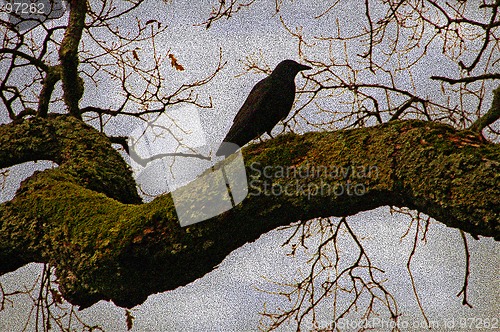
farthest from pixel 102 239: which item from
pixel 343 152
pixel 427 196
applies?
pixel 427 196

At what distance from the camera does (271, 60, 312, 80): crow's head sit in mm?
4418

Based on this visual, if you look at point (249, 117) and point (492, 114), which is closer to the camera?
point (492, 114)

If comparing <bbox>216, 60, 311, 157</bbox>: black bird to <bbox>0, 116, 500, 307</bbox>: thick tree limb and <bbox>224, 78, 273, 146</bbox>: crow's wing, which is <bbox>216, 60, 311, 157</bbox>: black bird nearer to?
<bbox>224, 78, 273, 146</bbox>: crow's wing

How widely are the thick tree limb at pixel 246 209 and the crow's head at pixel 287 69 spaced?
6.63 ft

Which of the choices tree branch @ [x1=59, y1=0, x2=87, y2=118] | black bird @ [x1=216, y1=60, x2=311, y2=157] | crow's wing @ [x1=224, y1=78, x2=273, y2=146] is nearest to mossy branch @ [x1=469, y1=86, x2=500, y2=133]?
black bird @ [x1=216, y1=60, x2=311, y2=157]

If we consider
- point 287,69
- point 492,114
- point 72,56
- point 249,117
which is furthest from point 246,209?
point 72,56

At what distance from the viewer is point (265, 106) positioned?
4.22 meters

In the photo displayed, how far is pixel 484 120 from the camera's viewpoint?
3727 mm

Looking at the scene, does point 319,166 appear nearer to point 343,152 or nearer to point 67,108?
point 343,152

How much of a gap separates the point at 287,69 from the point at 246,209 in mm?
2414

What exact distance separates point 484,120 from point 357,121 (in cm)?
95

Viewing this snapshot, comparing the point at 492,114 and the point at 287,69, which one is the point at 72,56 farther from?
the point at 492,114

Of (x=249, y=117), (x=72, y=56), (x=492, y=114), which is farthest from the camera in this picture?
(x=72, y=56)

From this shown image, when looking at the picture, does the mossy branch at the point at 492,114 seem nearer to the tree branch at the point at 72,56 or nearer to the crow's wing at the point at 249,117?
the crow's wing at the point at 249,117
